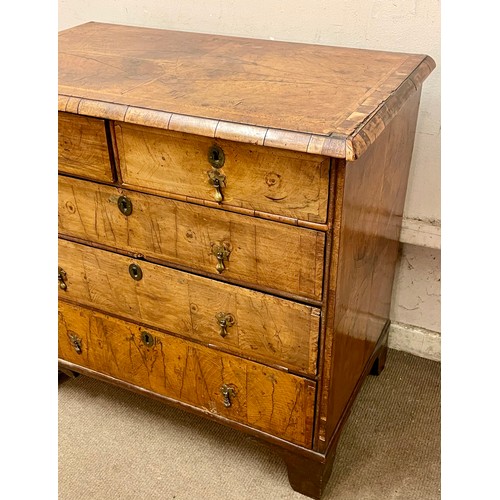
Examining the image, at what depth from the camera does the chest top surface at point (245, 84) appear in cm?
90

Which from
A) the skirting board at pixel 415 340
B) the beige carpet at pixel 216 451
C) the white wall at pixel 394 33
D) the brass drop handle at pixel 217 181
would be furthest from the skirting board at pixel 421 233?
the brass drop handle at pixel 217 181

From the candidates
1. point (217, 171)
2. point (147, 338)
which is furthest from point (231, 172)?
point (147, 338)

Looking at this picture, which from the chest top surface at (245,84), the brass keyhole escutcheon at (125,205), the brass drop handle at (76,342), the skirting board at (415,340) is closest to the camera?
the chest top surface at (245,84)

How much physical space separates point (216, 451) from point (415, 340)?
66cm

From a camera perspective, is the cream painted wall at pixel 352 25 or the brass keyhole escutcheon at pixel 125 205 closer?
the brass keyhole escutcheon at pixel 125 205

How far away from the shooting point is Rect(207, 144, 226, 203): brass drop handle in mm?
968

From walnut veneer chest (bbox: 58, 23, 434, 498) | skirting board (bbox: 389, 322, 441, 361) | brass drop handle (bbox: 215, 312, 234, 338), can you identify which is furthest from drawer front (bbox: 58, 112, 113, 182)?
skirting board (bbox: 389, 322, 441, 361)

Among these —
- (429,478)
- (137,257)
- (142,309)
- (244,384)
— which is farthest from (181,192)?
(429,478)

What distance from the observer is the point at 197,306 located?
1.17m

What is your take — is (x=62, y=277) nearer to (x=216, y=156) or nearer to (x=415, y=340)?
(x=216, y=156)

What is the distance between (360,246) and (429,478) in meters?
0.62

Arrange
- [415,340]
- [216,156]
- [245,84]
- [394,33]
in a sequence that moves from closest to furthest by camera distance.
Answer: [216,156] → [245,84] → [394,33] → [415,340]

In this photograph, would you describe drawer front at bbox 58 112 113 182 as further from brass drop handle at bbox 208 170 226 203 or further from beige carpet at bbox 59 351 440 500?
beige carpet at bbox 59 351 440 500

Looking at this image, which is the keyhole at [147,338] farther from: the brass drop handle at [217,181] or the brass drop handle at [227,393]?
the brass drop handle at [217,181]
